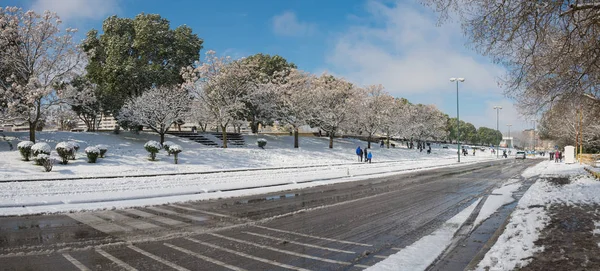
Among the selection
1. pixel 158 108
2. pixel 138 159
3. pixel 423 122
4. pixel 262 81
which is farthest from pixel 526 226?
pixel 423 122

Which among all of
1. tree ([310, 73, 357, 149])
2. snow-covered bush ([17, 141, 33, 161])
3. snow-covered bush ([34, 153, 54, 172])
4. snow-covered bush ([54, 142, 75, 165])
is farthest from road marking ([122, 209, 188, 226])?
tree ([310, 73, 357, 149])

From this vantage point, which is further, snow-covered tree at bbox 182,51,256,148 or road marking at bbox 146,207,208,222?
snow-covered tree at bbox 182,51,256,148

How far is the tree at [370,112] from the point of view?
2053 inches

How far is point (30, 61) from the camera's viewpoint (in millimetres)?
25016

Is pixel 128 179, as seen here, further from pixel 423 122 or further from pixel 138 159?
pixel 423 122

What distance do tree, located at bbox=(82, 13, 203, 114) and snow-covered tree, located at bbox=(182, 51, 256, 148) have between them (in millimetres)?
2501

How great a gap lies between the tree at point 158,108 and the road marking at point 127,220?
75.7 feet

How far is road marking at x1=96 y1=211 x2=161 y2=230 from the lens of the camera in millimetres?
8500

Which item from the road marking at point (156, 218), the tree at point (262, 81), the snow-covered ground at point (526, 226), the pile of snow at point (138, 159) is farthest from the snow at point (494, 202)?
the tree at point (262, 81)

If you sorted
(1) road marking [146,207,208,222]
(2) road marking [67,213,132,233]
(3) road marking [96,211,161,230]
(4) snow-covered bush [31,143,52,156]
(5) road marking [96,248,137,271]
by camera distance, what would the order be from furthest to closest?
1. (4) snow-covered bush [31,143,52,156]
2. (1) road marking [146,207,208,222]
3. (3) road marking [96,211,161,230]
4. (2) road marking [67,213,132,233]
5. (5) road marking [96,248,137,271]

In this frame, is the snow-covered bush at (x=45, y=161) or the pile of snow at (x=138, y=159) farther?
the pile of snow at (x=138, y=159)

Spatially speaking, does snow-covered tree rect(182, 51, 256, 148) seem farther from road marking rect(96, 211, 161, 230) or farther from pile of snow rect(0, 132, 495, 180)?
road marking rect(96, 211, 161, 230)

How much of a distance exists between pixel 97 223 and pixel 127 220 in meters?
0.68

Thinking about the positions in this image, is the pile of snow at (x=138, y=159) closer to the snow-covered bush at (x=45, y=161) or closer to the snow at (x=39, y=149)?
the snow-covered bush at (x=45, y=161)
